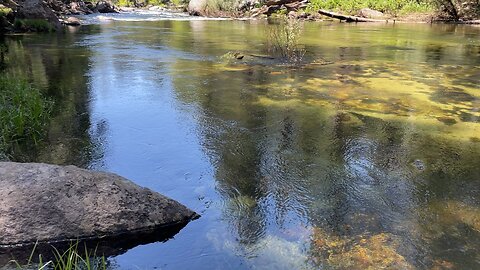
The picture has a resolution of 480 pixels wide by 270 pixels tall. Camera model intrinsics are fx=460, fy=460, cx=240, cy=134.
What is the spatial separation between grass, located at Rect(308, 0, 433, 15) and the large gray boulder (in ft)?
102

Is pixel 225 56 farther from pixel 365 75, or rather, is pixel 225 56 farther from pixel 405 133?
pixel 405 133

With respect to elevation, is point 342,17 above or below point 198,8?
below

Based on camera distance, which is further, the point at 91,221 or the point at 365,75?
the point at 365,75

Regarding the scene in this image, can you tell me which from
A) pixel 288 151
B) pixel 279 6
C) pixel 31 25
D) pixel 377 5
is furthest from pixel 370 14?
pixel 288 151

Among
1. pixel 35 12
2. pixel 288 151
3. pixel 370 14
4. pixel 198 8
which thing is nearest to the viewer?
pixel 288 151

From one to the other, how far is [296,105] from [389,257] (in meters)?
4.70

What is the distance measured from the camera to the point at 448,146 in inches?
239

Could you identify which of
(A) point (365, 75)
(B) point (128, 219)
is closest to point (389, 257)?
(B) point (128, 219)

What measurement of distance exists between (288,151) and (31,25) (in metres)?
18.0

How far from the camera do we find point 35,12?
838 inches

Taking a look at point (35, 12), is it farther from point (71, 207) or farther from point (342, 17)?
point (71, 207)

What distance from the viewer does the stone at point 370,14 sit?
31141 mm

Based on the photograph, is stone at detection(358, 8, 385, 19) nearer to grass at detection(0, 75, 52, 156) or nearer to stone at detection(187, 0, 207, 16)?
stone at detection(187, 0, 207, 16)

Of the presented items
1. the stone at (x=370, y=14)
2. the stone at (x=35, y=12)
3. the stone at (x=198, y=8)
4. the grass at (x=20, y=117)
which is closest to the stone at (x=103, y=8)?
the stone at (x=198, y=8)
